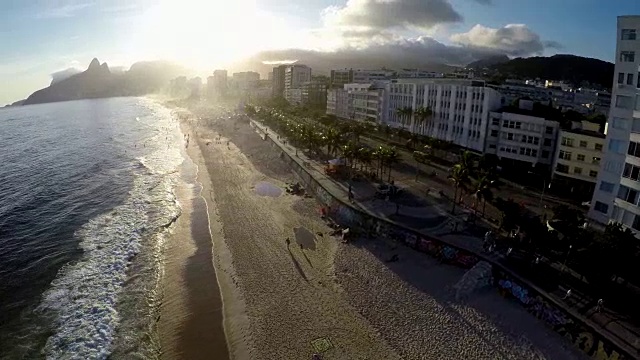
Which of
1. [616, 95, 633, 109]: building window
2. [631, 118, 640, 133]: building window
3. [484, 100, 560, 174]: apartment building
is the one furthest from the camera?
[484, 100, 560, 174]: apartment building

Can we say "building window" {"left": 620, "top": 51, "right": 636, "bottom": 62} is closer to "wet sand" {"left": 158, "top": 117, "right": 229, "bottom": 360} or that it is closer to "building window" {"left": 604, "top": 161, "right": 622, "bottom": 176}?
"building window" {"left": 604, "top": 161, "right": 622, "bottom": 176}

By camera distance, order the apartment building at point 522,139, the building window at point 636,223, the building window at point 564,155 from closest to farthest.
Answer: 1. the building window at point 636,223
2. the building window at point 564,155
3. the apartment building at point 522,139

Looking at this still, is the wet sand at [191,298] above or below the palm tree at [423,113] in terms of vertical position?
below

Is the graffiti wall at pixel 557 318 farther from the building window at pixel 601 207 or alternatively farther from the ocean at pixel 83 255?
the ocean at pixel 83 255

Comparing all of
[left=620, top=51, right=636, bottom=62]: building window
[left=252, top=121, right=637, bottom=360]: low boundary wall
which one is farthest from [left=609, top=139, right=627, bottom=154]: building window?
[left=252, top=121, right=637, bottom=360]: low boundary wall

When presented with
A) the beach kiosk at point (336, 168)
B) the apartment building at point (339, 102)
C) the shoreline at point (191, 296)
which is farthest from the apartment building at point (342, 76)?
the shoreline at point (191, 296)

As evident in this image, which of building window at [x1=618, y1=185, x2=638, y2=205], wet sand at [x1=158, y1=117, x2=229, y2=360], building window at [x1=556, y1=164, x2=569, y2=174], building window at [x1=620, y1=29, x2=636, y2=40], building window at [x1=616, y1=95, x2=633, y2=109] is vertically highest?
building window at [x1=620, y1=29, x2=636, y2=40]

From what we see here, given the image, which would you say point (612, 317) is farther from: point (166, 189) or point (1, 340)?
point (166, 189)
